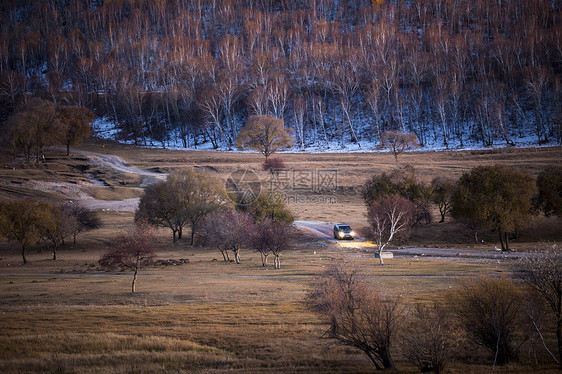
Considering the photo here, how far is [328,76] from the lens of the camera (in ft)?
419

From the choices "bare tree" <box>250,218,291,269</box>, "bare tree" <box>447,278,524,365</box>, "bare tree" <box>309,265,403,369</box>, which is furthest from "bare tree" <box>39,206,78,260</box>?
"bare tree" <box>447,278,524,365</box>

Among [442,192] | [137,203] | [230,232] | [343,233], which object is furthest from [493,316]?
[137,203]

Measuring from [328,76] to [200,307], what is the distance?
115 m

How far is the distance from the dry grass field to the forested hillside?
205 feet

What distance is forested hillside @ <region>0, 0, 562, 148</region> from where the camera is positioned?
107438 mm

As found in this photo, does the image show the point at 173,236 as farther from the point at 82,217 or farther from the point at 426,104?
the point at 426,104

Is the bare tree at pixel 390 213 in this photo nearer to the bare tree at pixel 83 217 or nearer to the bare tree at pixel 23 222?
the bare tree at pixel 23 222

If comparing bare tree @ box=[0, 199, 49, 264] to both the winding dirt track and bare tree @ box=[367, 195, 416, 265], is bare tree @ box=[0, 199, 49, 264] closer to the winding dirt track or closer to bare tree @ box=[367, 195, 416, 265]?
the winding dirt track

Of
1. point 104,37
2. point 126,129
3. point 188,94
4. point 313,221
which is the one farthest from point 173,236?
point 104,37

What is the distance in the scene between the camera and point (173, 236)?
54.5 m

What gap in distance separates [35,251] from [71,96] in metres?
94.2

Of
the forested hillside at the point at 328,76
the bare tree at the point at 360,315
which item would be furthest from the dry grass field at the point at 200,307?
the forested hillside at the point at 328,76

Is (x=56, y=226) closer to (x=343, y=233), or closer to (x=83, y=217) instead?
(x=83, y=217)

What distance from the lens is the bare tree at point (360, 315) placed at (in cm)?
1362
